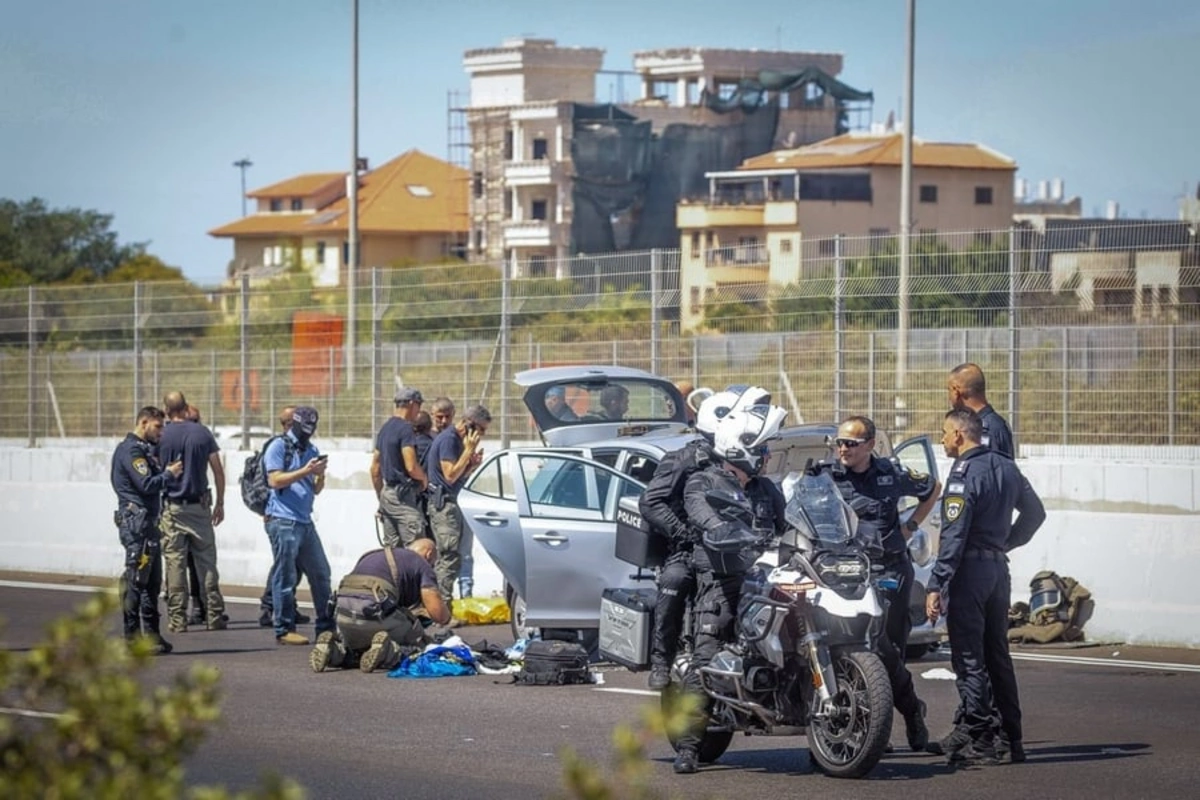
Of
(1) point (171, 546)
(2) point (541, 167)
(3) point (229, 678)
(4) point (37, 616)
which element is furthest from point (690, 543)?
(2) point (541, 167)

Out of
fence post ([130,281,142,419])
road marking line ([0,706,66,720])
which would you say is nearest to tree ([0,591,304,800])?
road marking line ([0,706,66,720])

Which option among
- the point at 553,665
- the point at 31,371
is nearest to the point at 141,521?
the point at 553,665

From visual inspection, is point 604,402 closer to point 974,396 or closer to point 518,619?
point 518,619

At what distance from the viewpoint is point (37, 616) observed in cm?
1614

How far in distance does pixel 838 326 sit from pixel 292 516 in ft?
23.9

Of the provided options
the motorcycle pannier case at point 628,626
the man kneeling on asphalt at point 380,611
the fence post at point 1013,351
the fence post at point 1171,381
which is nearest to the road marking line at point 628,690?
the man kneeling on asphalt at point 380,611

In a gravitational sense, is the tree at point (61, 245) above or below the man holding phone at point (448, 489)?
above

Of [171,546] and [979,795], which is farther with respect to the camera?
[171,546]

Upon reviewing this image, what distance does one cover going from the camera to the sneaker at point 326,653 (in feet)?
42.1

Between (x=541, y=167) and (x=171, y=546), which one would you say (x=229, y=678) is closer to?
(x=171, y=546)

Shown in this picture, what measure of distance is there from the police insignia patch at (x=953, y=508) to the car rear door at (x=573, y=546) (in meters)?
4.02

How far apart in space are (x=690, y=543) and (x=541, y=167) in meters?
86.2

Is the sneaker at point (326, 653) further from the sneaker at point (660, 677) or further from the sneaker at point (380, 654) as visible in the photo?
the sneaker at point (660, 677)

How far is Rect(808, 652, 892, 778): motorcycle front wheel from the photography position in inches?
330
